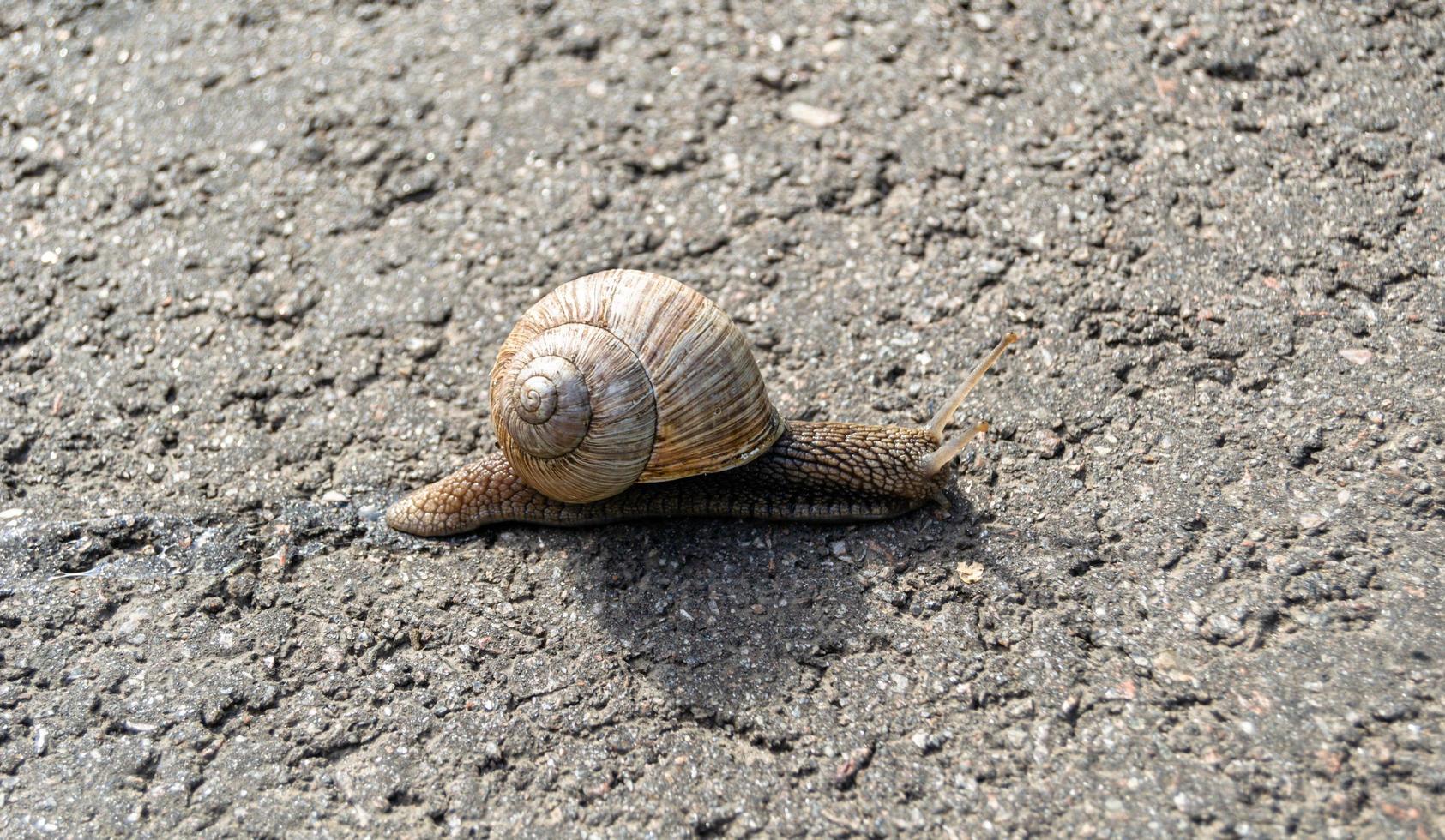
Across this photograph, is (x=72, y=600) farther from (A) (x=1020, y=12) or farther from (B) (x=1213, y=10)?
(B) (x=1213, y=10)

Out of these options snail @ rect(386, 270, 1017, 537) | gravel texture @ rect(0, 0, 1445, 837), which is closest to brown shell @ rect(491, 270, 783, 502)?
snail @ rect(386, 270, 1017, 537)

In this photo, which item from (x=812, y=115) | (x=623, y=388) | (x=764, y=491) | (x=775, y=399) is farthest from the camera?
(x=812, y=115)

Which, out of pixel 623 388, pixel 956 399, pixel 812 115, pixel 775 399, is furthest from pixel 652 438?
pixel 812 115

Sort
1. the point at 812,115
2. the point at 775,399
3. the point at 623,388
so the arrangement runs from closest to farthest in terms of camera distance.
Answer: the point at 623,388, the point at 775,399, the point at 812,115

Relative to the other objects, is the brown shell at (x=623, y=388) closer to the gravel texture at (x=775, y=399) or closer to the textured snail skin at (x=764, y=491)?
the textured snail skin at (x=764, y=491)

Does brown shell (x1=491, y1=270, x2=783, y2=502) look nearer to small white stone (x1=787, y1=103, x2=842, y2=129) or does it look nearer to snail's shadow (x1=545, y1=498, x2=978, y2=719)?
snail's shadow (x1=545, y1=498, x2=978, y2=719)

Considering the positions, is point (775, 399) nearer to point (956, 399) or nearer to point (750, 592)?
point (956, 399)

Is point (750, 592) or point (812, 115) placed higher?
point (812, 115)

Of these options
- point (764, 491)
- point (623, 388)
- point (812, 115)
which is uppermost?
point (812, 115)
